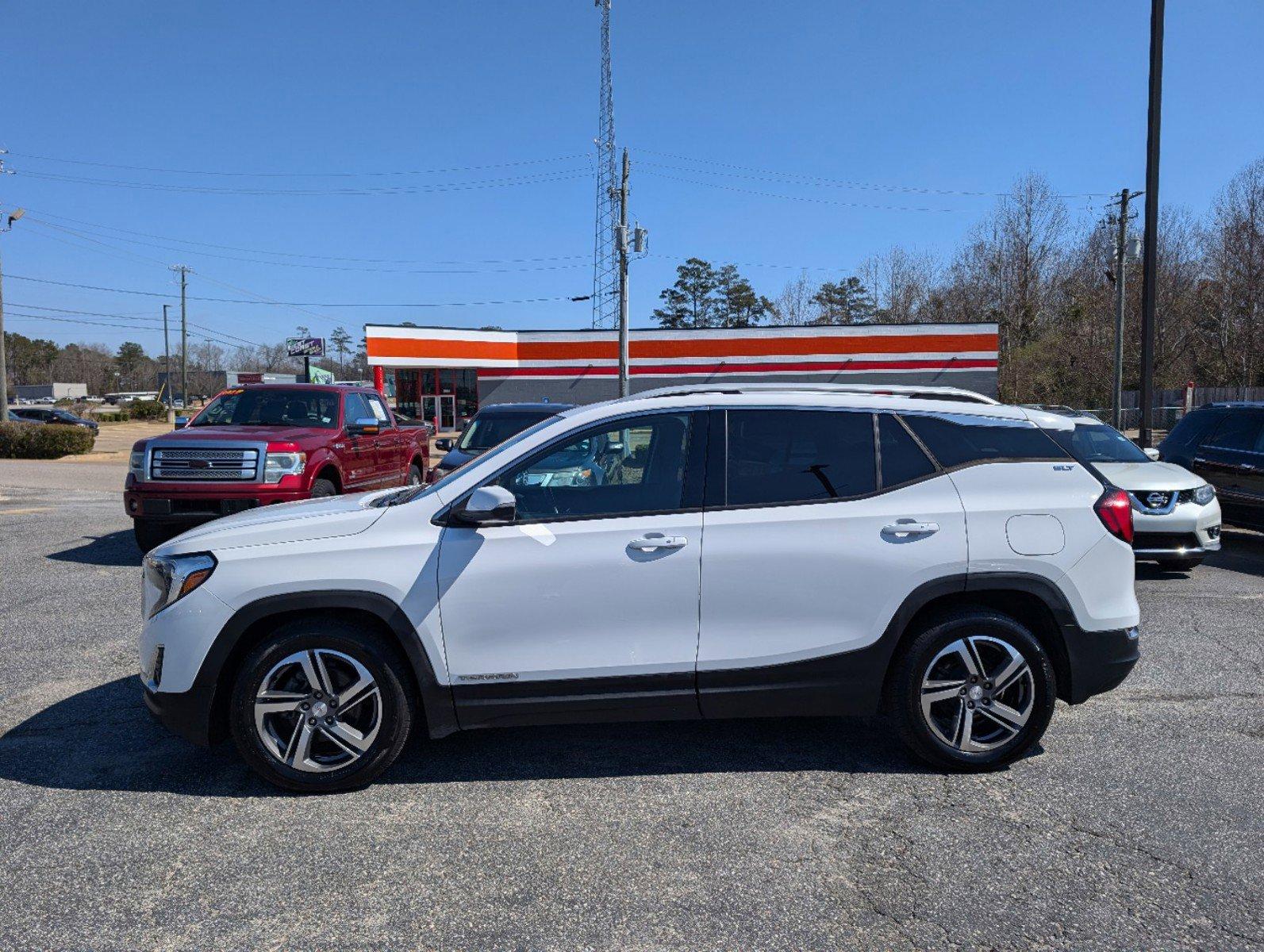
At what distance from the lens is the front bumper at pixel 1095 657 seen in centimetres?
431

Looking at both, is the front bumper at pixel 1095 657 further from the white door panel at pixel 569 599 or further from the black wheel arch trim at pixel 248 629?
the black wheel arch trim at pixel 248 629

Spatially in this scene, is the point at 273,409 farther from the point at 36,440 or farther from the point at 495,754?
the point at 36,440

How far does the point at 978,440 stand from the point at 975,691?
3.91ft

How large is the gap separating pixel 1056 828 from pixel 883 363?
41.1m

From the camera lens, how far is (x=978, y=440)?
4.44m

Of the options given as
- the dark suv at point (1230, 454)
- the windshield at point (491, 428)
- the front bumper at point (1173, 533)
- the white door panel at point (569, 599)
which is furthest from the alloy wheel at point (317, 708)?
the dark suv at point (1230, 454)

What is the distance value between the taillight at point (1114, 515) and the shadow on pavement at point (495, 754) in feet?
4.78

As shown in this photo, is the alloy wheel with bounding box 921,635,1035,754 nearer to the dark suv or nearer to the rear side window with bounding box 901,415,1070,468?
the rear side window with bounding box 901,415,1070,468

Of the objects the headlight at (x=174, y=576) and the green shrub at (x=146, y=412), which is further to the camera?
the green shrub at (x=146, y=412)

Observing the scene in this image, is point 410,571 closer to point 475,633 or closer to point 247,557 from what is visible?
point 475,633

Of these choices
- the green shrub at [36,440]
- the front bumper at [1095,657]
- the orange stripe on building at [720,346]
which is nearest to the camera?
the front bumper at [1095,657]

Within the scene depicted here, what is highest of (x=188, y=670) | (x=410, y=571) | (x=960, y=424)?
(x=960, y=424)

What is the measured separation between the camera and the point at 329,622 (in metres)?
4.05

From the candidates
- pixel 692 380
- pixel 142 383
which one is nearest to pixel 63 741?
pixel 692 380
